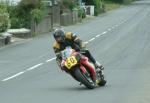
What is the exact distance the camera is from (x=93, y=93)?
47.8ft

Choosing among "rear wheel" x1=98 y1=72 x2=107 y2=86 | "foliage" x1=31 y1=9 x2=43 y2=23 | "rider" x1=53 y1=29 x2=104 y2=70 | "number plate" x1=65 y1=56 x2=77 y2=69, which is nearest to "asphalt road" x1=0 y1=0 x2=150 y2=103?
"rear wheel" x1=98 y1=72 x2=107 y2=86

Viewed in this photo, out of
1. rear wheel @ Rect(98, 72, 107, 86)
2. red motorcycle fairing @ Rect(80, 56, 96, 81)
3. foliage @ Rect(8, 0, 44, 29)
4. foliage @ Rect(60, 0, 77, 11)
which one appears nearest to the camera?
red motorcycle fairing @ Rect(80, 56, 96, 81)

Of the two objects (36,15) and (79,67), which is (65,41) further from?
(36,15)

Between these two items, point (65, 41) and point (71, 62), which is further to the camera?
point (65, 41)

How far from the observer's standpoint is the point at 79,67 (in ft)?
50.0

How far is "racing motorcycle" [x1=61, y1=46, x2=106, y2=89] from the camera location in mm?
14953

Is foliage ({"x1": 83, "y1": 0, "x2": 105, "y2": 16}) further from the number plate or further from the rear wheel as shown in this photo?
the number plate

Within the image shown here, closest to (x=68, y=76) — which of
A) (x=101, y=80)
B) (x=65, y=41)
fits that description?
(x=101, y=80)

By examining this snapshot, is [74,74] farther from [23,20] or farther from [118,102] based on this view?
[23,20]

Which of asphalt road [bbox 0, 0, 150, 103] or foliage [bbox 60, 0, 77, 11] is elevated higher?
asphalt road [bbox 0, 0, 150, 103]

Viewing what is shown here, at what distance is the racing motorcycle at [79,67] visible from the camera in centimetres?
1495

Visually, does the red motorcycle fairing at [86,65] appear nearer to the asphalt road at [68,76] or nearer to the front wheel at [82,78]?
the front wheel at [82,78]

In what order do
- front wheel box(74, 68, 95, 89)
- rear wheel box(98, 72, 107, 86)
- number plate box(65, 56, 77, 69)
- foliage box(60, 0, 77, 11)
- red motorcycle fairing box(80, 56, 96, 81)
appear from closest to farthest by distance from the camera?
number plate box(65, 56, 77, 69), front wheel box(74, 68, 95, 89), red motorcycle fairing box(80, 56, 96, 81), rear wheel box(98, 72, 107, 86), foliage box(60, 0, 77, 11)

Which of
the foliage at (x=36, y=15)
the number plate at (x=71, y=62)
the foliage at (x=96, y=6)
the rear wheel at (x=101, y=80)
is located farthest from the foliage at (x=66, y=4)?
the number plate at (x=71, y=62)
